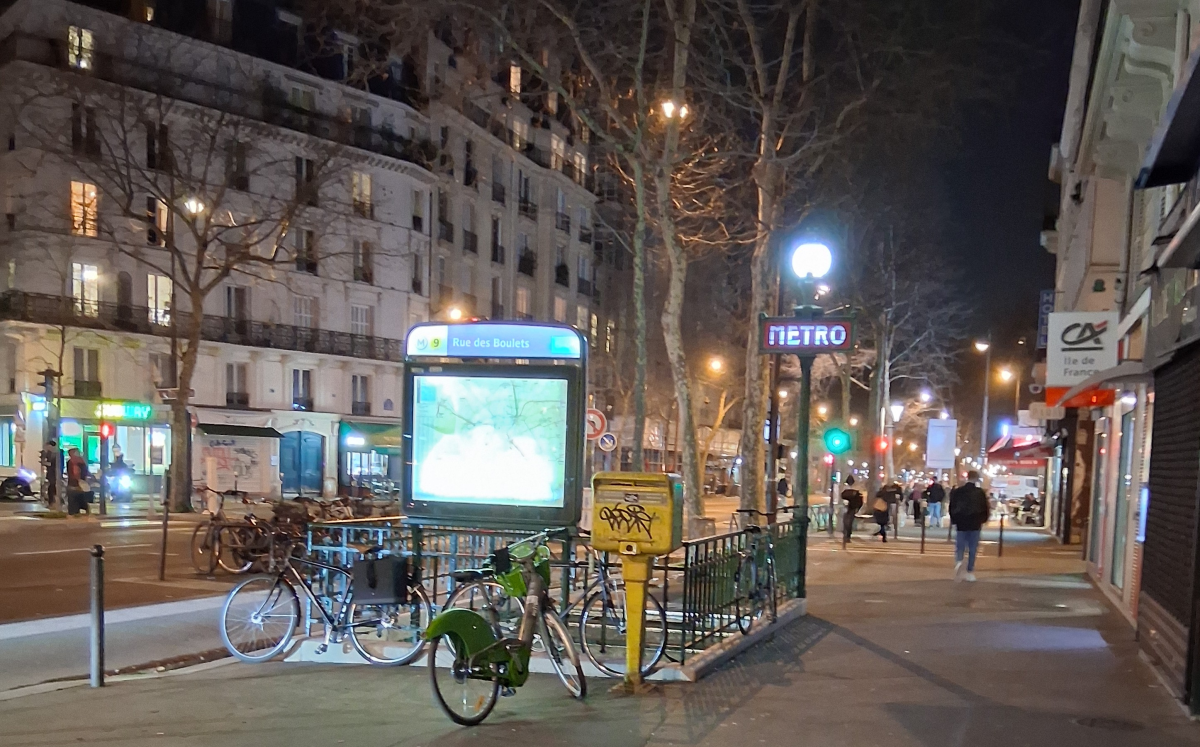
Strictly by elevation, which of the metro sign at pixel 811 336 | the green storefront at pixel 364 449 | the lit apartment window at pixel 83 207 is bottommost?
the green storefront at pixel 364 449

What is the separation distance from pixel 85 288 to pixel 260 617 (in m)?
32.0

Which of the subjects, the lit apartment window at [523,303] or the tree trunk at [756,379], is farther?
the lit apartment window at [523,303]

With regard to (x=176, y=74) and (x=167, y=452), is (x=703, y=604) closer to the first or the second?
(x=176, y=74)

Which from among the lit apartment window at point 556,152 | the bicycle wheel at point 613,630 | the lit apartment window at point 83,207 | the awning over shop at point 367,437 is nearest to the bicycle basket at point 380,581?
the bicycle wheel at point 613,630

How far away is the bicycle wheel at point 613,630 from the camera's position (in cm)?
751

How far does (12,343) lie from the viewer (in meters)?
34.7

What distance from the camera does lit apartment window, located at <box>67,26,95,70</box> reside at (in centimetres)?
3372

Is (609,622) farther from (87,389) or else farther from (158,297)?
(158,297)

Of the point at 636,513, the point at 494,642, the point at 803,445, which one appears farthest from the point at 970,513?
the point at 494,642

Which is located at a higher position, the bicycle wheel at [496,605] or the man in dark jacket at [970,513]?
the bicycle wheel at [496,605]

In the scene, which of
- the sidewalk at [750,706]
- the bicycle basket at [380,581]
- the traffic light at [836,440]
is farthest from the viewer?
the traffic light at [836,440]

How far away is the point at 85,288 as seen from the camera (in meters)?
35.2

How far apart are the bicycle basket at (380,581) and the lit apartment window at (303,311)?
116 ft

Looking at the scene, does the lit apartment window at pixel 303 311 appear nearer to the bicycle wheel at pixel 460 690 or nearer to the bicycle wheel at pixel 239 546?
the bicycle wheel at pixel 239 546
